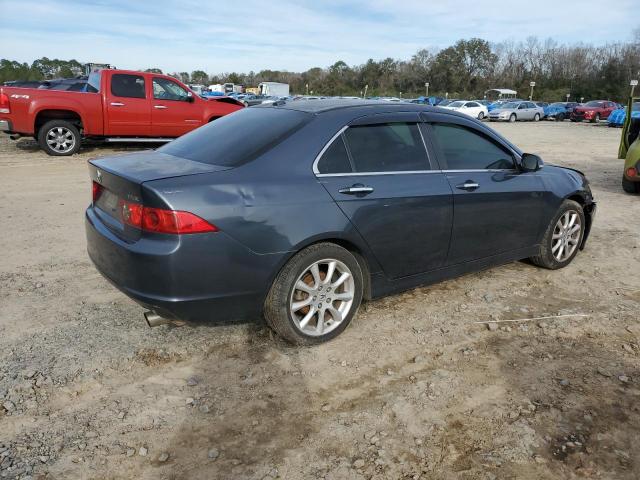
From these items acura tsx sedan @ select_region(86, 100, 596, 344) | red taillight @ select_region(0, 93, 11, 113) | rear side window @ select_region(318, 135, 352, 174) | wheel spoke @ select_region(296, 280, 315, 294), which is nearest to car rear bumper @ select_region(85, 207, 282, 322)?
acura tsx sedan @ select_region(86, 100, 596, 344)

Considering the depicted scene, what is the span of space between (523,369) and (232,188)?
2153 millimetres

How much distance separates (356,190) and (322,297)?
0.75 m

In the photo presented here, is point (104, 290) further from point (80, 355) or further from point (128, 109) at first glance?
point (128, 109)

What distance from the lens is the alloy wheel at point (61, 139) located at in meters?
11.6

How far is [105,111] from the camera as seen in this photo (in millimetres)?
11484

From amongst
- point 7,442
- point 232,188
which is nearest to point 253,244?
point 232,188

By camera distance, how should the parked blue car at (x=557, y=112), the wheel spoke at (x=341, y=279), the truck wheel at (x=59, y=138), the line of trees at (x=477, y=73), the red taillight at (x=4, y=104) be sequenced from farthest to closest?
the line of trees at (x=477, y=73)
the parked blue car at (x=557, y=112)
the truck wheel at (x=59, y=138)
the red taillight at (x=4, y=104)
the wheel spoke at (x=341, y=279)

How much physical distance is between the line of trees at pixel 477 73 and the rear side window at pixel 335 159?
63609 millimetres

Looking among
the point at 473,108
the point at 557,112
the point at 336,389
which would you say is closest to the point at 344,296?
the point at 336,389

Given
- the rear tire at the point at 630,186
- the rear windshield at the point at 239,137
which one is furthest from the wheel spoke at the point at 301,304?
the rear tire at the point at 630,186

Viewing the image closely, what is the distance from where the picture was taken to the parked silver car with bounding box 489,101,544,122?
35938mm

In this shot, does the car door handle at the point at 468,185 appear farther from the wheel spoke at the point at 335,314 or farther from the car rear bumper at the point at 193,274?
the car rear bumper at the point at 193,274

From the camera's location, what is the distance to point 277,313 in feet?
10.7

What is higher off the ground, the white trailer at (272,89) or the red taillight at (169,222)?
the white trailer at (272,89)
